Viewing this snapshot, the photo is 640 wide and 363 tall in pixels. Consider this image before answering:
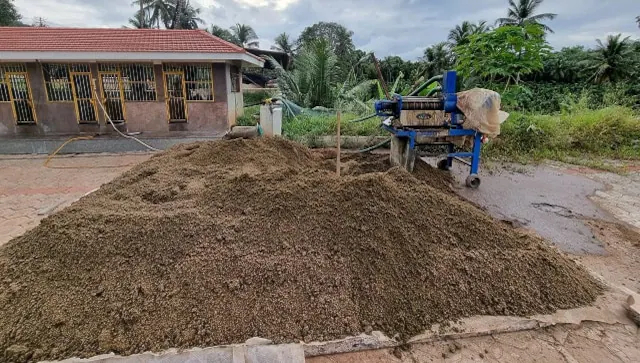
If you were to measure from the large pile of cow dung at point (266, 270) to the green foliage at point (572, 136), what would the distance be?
18.4ft

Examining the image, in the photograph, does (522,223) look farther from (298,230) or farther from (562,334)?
(298,230)

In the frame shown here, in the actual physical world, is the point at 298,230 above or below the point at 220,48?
below

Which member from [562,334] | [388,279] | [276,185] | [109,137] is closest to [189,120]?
[109,137]

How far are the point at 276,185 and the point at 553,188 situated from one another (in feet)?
15.7

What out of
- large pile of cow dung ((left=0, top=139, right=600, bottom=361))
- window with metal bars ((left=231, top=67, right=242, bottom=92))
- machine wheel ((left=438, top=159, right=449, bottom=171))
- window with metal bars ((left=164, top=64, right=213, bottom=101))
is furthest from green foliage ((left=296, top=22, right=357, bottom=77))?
large pile of cow dung ((left=0, top=139, right=600, bottom=361))

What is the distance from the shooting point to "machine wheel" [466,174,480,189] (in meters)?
5.39

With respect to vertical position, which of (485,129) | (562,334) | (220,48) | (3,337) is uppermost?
(220,48)

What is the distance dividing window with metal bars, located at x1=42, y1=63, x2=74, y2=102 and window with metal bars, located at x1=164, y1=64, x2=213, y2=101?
8.04ft

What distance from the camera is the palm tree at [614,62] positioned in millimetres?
19562

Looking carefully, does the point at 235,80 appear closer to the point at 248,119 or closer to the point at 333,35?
the point at 248,119

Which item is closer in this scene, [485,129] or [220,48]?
[485,129]

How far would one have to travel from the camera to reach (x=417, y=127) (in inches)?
204

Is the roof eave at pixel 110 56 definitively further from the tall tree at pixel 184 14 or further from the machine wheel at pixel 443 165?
the tall tree at pixel 184 14

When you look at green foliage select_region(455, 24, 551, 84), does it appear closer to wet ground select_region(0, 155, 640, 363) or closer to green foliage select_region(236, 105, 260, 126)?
A: wet ground select_region(0, 155, 640, 363)
